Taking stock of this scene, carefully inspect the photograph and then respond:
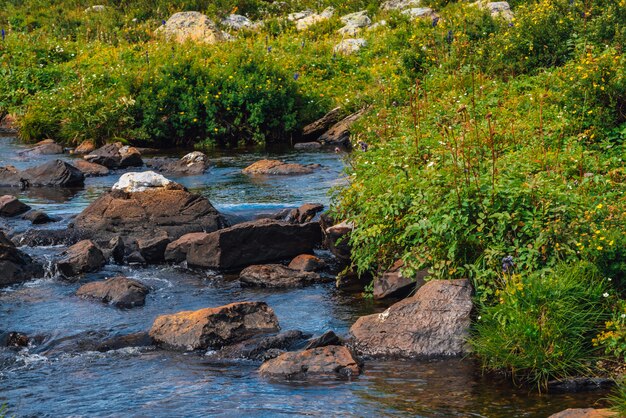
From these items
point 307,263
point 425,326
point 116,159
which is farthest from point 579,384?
point 116,159

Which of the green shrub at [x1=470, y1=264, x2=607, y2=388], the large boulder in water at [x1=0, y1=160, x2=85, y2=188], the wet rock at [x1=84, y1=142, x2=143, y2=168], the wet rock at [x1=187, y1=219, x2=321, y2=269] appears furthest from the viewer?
the wet rock at [x1=84, y1=142, x2=143, y2=168]

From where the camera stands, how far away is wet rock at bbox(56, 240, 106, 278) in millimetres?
11430

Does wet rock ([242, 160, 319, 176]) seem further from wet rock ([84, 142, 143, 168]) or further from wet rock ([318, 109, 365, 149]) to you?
wet rock ([318, 109, 365, 149])

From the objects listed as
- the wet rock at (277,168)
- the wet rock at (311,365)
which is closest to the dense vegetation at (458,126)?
the wet rock at (311,365)

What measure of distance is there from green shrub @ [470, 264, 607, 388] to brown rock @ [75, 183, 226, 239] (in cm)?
576

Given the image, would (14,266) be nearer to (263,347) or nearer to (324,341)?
(263,347)

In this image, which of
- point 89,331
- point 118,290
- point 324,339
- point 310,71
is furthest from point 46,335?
point 310,71

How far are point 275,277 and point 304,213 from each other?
249cm

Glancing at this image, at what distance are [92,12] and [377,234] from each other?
25.7m

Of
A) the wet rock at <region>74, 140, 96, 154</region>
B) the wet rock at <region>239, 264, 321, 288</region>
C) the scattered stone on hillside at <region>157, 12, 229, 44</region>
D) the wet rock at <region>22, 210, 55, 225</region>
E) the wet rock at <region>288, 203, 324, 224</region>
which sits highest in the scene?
the scattered stone on hillside at <region>157, 12, 229, 44</region>

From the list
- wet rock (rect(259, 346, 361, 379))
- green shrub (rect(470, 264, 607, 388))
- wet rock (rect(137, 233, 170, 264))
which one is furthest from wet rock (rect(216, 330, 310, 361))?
wet rock (rect(137, 233, 170, 264))

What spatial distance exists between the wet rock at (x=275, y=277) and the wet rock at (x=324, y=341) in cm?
233

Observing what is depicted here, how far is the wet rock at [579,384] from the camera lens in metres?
7.43

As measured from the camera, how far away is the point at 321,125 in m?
21.8
